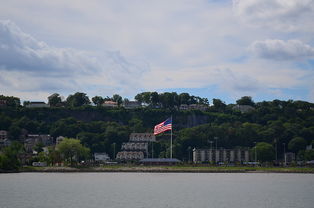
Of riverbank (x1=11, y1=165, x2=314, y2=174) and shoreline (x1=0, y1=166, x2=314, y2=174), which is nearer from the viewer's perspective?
shoreline (x1=0, y1=166, x2=314, y2=174)

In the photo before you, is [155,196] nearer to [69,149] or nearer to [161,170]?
[161,170]

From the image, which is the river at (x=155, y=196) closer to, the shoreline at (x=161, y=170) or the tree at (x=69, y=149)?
the shoreline at (x=161, y=170)

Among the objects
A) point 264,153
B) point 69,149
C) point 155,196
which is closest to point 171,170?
point 69,149

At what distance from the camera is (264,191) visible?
3150 inches

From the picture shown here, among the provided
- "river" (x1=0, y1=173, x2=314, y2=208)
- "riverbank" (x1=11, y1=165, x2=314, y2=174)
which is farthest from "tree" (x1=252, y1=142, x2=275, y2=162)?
"river" (x1=0, y1=173, x2=314, y2=208)

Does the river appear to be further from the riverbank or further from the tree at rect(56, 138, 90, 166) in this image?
the tree at rect(56, 138, 90, 166)

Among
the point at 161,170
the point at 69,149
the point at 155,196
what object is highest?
the point at 69,149

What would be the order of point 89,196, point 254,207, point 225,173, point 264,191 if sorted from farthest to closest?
1. point 225,173
2. point 264,191
3. point 89,196
4. point 254,207

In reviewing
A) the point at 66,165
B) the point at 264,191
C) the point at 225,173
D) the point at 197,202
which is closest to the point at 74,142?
the point at 66,165

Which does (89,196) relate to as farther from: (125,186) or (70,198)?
(125,186)

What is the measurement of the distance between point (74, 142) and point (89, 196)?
7980 cm

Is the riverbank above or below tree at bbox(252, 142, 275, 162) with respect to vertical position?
below

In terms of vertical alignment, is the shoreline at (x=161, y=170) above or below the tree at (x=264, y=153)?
below

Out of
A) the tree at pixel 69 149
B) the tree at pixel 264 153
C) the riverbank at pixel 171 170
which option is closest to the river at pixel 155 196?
the riverbank at pixel 171 170
